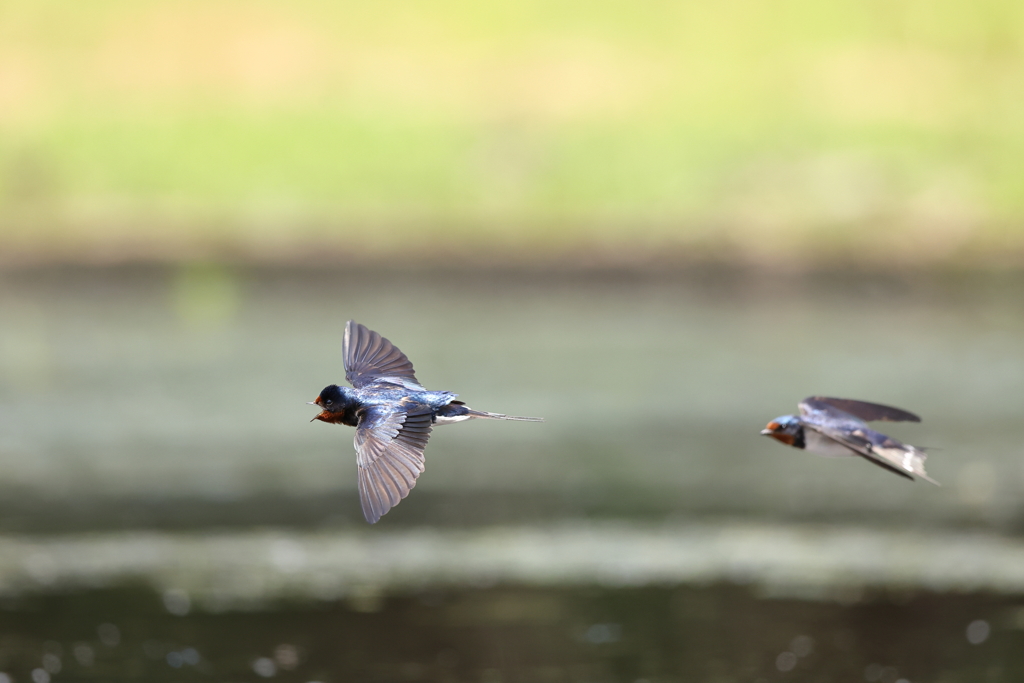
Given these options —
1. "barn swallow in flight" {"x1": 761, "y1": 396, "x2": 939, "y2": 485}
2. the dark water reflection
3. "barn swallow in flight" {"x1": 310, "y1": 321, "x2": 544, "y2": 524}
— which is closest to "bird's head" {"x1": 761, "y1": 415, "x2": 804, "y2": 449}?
"barn swallow in flight" {"x1": 761, "y1": 396, "x2": 939, "y2": 485}

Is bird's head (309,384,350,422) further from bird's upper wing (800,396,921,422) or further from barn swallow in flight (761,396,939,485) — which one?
bird's upper wing (800,396,921,422)

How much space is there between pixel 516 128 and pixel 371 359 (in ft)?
160

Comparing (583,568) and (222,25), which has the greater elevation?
(222,25)

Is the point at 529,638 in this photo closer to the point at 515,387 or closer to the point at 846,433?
the point at 846,433

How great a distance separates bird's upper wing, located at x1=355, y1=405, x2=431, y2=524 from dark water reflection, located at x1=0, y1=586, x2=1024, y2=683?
4.35 m

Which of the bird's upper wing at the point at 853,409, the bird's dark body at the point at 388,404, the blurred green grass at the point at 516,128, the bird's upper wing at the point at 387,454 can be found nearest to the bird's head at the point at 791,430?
the bird's upper wing at the point at 853,409

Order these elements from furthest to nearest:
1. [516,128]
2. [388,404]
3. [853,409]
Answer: [516,128] < [853,409] < [388,404]

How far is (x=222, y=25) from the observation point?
64.4m

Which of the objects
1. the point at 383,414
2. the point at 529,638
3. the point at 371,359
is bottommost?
the point at 529,638

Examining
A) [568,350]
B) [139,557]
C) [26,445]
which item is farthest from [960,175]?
[139,557]

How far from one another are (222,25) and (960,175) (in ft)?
97.7

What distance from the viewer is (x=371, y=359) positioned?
9.45 meters

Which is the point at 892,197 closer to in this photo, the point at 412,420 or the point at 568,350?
the point at 568,350

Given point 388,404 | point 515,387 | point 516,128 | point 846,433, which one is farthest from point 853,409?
point 516,128
